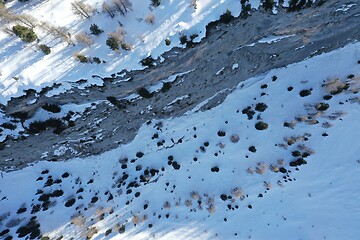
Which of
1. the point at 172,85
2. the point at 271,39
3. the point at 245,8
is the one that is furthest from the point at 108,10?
the point at 271,39

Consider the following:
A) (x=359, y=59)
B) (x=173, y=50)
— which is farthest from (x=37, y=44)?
(x=359, y=59)

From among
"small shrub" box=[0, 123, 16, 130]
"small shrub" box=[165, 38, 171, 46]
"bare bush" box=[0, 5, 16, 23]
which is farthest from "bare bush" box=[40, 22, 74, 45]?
"small shrub" box=[0, 123, 16, 130]

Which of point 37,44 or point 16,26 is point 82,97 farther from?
point 16,26

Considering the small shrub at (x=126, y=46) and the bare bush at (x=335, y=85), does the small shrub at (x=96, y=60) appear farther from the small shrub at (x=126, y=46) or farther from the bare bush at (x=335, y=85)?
A: the bare bush at (x=335, y=85)

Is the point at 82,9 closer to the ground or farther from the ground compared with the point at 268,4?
farther from the ground

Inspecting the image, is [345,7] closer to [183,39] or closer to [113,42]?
[183,39]

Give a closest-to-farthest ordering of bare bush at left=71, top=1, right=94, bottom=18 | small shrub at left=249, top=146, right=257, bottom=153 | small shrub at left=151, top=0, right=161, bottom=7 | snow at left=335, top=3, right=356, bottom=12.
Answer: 1. small shrub at left=151, top=0, right=161, bottom=7
2. bare bush at left=71, top=1, right=94, bottom=18
3. snow at left=335, top=3, right=356, bottom=12
4. small shrub at left=249, top=146, right=257, bottom=153

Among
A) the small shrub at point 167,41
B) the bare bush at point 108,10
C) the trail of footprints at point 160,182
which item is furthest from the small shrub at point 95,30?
the trail of footprints at point 160,182

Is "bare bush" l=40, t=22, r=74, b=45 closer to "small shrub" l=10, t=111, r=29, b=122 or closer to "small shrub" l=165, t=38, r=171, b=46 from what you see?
"small shrub" l=10, t=111, r=29, b=122
